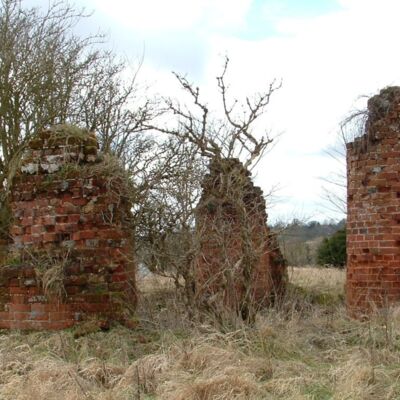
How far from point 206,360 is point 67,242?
7.29ft

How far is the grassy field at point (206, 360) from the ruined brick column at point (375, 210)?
1.16 metres

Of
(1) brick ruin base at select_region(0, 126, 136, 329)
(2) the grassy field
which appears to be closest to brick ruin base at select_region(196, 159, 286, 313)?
(2) the grassy field

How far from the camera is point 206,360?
4.77 metres

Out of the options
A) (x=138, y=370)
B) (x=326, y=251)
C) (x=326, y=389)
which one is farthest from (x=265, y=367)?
(x=326, y=251)

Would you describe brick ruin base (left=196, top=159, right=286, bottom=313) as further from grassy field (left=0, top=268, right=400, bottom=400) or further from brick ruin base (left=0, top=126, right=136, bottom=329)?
brick ruin base (left=0, top=126, right=136, bottom=329)

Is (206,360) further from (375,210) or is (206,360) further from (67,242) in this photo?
(375,210)

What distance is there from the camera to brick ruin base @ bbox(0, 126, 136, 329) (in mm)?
6203

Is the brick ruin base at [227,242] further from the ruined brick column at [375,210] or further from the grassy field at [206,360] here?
the ruined brick column at [375,210]

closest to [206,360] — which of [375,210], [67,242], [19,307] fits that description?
[67,242]

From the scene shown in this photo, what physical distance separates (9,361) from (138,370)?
1276 millimetres

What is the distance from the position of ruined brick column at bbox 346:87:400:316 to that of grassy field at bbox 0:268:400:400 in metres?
1.16

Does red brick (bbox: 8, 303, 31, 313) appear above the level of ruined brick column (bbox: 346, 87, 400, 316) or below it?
below

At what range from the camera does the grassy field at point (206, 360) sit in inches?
168

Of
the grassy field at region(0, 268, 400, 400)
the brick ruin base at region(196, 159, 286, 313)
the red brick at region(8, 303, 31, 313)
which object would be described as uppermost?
the brick ruin base at region(196, 159, 286, 313)
